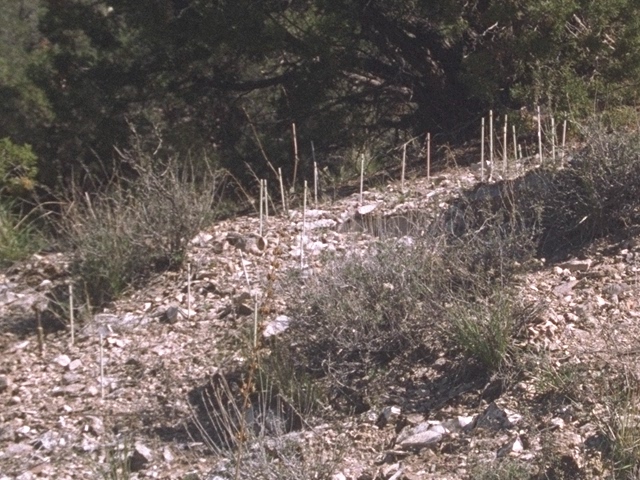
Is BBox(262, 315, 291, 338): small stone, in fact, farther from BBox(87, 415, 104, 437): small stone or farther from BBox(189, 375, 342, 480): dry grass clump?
BBox(87, 415, 104, 437): small stone

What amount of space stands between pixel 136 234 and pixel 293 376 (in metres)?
1.68

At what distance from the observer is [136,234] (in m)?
5.75

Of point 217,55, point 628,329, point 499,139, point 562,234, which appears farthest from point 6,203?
point 628,329

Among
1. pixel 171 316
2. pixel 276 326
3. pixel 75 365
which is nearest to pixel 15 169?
pixel 171 316

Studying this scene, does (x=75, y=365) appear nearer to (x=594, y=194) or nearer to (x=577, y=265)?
(x=577, y=265)

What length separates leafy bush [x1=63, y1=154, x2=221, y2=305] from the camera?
564 cm

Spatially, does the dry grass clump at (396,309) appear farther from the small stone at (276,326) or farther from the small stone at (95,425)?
the small stone at (95,425)

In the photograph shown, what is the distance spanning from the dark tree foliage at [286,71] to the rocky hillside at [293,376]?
6.76 ft

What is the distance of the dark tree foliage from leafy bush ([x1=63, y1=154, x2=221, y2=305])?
2.32m

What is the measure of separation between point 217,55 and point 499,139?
259 centimetres

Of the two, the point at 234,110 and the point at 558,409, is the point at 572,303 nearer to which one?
the point at 558,409

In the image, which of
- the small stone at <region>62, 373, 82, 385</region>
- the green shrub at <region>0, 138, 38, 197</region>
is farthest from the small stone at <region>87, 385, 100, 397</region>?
the green shrub at <region>0, 138, 38, 197</region>

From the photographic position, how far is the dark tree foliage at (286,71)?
297 inches

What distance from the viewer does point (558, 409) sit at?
13.3 ft
